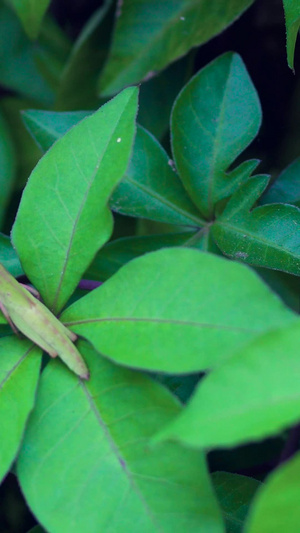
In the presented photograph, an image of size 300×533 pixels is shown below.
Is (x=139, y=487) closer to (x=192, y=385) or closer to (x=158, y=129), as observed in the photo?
(x=192, y=385)

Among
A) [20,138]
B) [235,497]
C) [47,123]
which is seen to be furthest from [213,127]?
[20,138]

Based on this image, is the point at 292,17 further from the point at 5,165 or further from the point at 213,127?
the point at 5,165

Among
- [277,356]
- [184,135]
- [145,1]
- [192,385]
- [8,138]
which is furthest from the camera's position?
[8,138]

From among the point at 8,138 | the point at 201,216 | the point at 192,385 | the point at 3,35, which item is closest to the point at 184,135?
the point at 201,216

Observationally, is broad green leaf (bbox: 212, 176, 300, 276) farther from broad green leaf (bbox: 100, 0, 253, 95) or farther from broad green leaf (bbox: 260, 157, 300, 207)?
broad green leaf (bbox: 100, 0, 253, 95)

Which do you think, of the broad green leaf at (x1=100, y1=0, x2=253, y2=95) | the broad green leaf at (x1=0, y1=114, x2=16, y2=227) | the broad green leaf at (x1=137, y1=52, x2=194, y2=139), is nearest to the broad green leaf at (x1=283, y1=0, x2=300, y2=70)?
the broad green leaf at (x1=100, y1=0, x2=253, y2=95)

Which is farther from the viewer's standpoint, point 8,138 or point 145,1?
point 8,138
